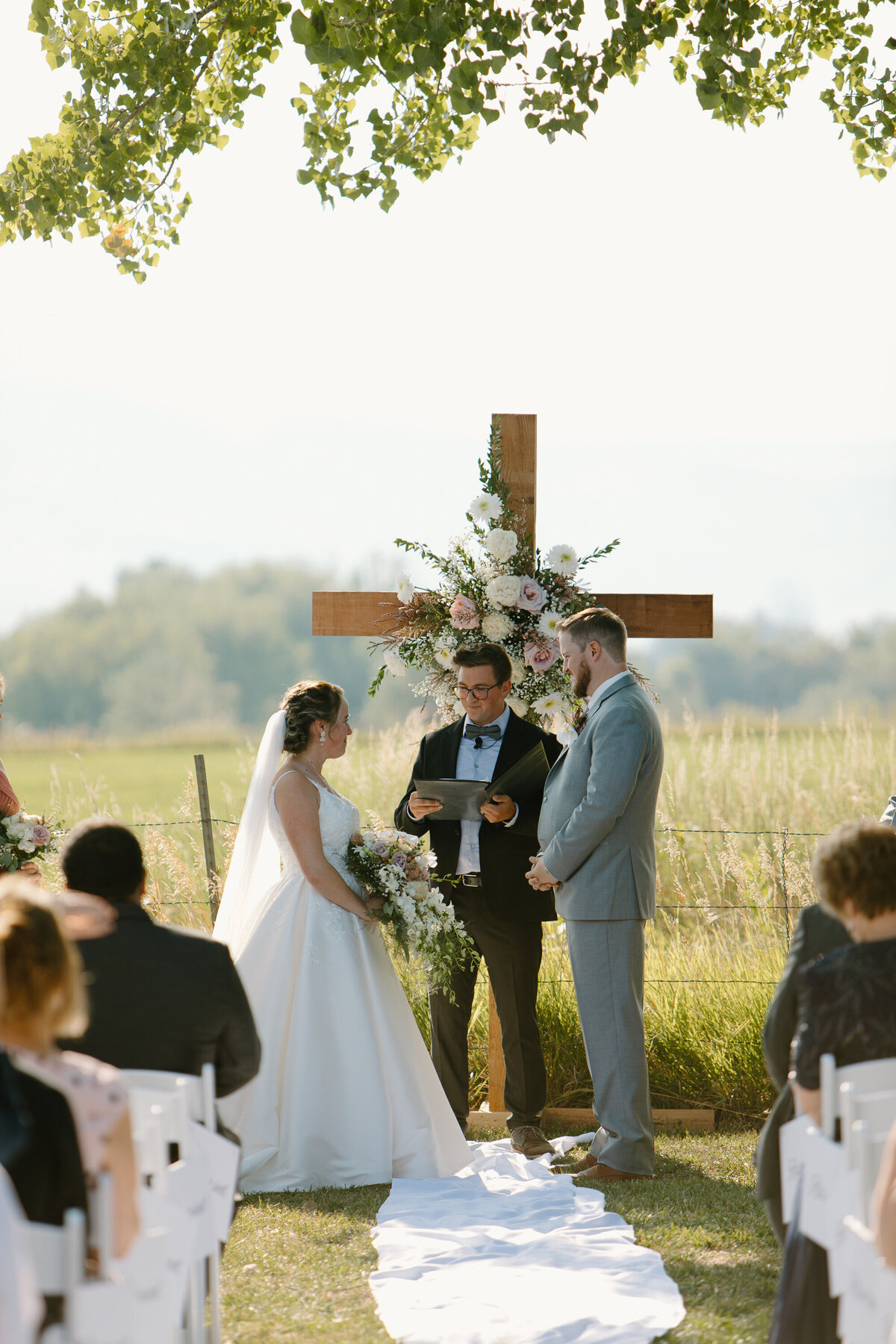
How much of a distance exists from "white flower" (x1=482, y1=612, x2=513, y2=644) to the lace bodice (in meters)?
1.10

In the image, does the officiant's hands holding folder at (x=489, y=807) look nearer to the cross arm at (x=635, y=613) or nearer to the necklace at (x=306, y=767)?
the necklace at (x=306, y=767)

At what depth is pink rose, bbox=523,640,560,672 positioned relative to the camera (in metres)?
5.82

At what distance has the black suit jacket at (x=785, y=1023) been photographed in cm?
293

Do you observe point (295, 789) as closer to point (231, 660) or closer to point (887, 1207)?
point (887, 1207)

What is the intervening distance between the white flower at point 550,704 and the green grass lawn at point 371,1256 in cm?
205

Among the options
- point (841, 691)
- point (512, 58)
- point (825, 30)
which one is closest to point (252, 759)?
point (512, 58)

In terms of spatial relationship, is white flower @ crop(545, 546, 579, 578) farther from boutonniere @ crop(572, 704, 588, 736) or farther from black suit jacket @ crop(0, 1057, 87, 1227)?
black suit jacket @ crop(0, 1057, 87, 1227)

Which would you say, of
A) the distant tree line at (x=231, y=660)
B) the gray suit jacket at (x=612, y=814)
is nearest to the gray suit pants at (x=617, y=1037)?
the gray suit jacket at (x=612, y=814)

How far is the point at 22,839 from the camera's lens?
5.41m

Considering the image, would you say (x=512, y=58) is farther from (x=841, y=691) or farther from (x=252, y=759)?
(x=841, y=691)

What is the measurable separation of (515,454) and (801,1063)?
4043 millimetres

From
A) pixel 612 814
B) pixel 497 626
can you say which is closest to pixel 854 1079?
pixel 612 814

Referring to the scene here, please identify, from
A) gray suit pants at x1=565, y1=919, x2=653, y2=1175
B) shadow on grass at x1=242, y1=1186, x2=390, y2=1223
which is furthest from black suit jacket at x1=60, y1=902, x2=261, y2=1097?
gray suit pants at x1=565, y1=919, x2=653, y2=1175

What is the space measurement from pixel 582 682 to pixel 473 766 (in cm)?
91
